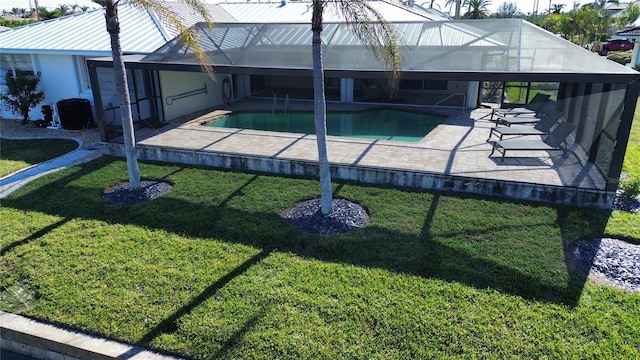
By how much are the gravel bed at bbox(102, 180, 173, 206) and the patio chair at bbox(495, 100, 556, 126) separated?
376 inches

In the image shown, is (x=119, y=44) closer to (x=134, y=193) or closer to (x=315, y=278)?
(x=134, y=193)

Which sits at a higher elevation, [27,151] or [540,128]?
[540,128]

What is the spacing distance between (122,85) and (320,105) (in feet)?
13.9

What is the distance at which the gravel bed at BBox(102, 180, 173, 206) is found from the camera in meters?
8.91

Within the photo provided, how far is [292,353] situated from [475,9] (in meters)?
42.3

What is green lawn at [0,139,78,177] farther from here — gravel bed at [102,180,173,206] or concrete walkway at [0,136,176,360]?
concrete walkway at [0,136,176,360]

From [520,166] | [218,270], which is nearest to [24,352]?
[218,270]

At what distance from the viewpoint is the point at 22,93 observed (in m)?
14.9

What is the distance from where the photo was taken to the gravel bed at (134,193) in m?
8.91

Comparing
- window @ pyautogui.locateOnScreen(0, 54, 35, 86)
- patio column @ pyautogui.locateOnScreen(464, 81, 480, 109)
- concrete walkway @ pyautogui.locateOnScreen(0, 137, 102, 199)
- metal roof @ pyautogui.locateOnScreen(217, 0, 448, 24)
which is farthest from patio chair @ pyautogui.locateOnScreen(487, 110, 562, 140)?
window @ pyautogui.locateOnScreen(0, 54, 35, 86)

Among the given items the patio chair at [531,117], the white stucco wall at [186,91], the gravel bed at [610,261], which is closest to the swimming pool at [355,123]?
the white stucco wall at [186,91]

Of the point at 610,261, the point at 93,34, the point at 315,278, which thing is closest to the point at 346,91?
the point at 93,34

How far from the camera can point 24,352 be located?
5.39 metres

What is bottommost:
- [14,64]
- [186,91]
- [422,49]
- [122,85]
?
[186,91]
